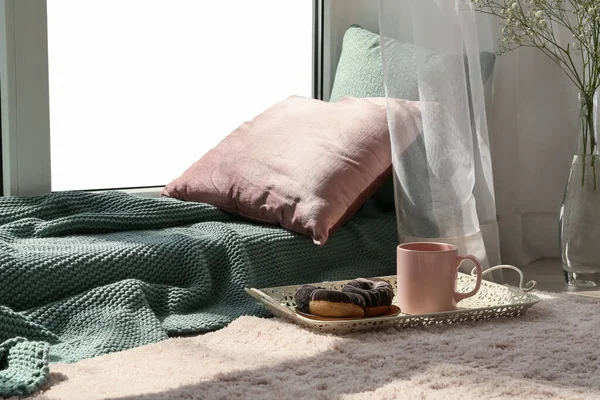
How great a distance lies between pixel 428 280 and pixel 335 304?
0.18m

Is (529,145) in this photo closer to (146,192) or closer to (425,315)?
(425,315)

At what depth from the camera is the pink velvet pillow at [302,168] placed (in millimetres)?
1938

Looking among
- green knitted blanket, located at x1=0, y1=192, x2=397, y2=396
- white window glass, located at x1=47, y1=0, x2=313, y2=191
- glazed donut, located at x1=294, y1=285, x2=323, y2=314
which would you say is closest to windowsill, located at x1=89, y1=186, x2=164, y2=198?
white window glass, located at x1=47, y1=0, x2=313, y2=191

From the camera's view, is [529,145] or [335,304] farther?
[529,145]

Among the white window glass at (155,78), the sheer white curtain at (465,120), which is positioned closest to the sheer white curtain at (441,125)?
the sheer white curtain at (465,120)

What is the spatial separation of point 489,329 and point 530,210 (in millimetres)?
774

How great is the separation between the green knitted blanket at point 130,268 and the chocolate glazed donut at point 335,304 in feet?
0.66

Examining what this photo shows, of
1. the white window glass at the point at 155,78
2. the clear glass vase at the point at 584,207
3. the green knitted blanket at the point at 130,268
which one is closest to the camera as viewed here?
the green knitted blanket at the point at 130,268

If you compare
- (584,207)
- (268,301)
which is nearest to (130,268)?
(268,301)

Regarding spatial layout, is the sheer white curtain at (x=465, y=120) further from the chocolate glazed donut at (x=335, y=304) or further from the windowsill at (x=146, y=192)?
the windowsill at (x=146, y=192)

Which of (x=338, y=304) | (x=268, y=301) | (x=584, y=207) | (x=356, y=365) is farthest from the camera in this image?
(x=584, y=207)

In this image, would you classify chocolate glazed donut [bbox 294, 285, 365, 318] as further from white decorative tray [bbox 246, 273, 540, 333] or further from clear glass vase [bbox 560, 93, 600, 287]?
clear glass vase [bbox 560, 93, 600, 287]

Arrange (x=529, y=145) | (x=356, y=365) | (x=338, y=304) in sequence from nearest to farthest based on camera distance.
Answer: (x=356, y=365)
(x=338, y=304)
(x=529, y=145)

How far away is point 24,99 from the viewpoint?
6.46ft
